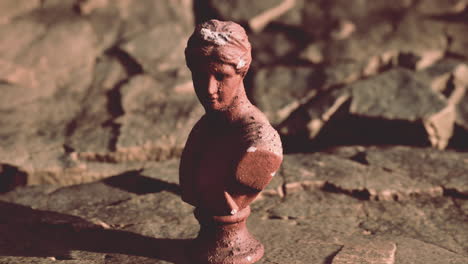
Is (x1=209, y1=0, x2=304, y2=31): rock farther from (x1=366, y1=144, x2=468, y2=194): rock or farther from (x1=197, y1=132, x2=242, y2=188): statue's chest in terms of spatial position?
(x1=197, y1=132, x2=242, y2=188): statue's chest

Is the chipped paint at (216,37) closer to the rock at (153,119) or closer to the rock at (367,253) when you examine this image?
the rock at (367,253)

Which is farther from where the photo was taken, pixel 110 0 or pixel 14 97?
pixel 110 0

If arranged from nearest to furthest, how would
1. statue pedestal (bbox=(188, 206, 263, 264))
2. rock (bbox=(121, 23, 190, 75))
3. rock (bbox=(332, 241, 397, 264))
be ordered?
statue pedestal (bbox=(188, 206, 263, 264)), rock (bbox=(332, 241, 397, 264)), rock (bbox=(121, 23, 190, 75))

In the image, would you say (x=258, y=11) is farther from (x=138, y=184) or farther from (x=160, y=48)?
(x=138, y=184)

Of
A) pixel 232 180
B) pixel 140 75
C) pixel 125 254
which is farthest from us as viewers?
pixel 140 75

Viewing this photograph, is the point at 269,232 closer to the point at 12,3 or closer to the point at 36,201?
the point at 36,201

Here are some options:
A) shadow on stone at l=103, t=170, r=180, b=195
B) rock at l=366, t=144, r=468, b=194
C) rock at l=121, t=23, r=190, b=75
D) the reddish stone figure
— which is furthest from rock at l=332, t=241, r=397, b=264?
rock at l=121, t=23, r=190, b=75

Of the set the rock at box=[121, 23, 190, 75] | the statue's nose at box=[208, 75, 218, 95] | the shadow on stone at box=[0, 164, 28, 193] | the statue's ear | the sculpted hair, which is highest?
the sculpted hair

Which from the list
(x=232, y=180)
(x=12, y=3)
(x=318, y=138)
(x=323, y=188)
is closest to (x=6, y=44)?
(x=12, y=3)
